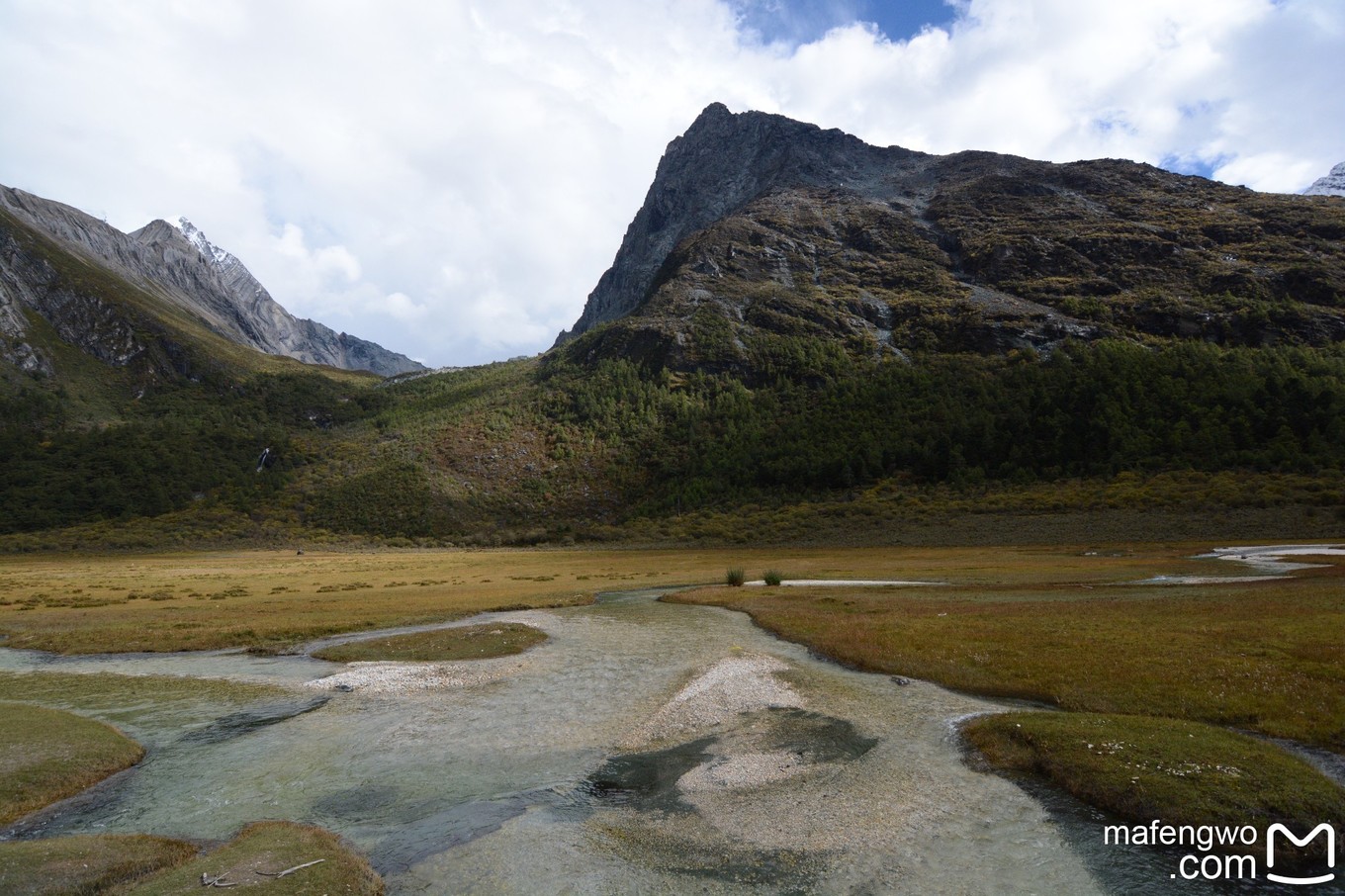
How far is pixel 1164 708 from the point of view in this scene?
70.2 feet

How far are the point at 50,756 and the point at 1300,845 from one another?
33470 millimetres

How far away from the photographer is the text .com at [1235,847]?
12828 millimetres

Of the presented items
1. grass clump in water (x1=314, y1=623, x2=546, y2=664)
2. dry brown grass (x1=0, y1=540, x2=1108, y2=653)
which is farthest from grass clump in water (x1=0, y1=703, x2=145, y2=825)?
dry brown grass (x1=0, y1=540, x2=1108, y2=653)

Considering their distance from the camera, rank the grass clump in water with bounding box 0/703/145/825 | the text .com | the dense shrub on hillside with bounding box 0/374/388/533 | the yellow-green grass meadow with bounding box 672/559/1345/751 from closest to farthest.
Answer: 1. the text .com
2. the grass clump in water with bounding box 0/703/145/825
3. the yellow-green grass meadow with bounding box 672/559/1345/751
4. the dense shrub on hillside with bounding box 0/374/388/533

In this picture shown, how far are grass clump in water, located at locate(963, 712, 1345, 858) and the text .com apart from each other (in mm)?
231

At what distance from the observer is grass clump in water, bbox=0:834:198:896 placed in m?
12.3

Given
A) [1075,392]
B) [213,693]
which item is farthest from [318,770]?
[1075,392]

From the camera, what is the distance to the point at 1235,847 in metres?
13.6

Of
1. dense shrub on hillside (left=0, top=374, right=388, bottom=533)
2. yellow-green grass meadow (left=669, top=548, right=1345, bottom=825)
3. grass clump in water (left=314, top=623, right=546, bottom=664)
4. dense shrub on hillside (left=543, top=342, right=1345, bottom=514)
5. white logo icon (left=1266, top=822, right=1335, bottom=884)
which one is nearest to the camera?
white logo icon (left=1266, top=822, right=1335, bottom=884)

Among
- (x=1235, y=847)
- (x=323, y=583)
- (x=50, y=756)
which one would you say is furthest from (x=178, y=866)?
(x=323, y=583)

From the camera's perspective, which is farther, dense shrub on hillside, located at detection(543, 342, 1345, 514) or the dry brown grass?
dense shrub on hillside, located at detection(543, 342, 1345, 514)

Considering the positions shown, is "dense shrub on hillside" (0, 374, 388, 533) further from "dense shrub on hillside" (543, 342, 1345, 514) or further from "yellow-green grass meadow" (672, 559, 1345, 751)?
"yellow-green grass meadow" (672, 559, 1345, 751)

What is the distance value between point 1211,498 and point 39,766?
133m

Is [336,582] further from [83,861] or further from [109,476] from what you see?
[109,476]
